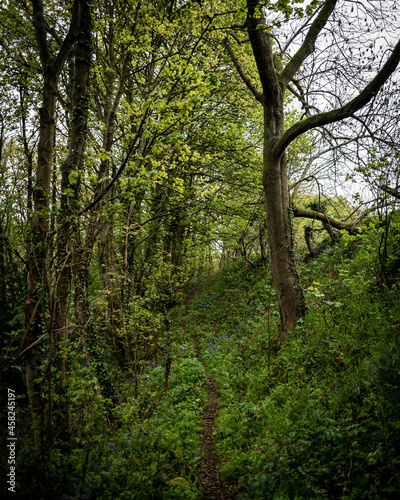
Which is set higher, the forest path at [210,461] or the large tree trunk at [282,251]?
the large tree trunk at [282,251]

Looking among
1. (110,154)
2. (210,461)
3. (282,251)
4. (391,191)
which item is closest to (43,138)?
(110,154)

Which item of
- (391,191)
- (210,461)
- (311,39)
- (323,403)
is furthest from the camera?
(311,39)

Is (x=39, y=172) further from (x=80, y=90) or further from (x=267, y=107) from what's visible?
(x=267, y=107)

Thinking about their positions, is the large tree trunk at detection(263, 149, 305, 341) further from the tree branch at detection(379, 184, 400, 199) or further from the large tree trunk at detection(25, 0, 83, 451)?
the large tree trunk at detection(25, 0, 83, 451)

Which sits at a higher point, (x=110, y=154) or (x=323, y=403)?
(x=110, y=154)

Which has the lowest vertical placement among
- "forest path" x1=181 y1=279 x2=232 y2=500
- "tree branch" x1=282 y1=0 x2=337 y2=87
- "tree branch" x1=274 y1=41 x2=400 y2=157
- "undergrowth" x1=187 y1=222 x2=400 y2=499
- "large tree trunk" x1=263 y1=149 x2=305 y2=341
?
"forest path" x1=181 y1=279 x2=232 y2=500

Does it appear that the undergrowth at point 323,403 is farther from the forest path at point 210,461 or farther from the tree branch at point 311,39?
the tree branch at point 311,39

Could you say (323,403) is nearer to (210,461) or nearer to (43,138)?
(210,461)

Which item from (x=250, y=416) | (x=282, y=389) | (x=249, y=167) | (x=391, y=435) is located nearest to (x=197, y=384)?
(x=250, y=416)

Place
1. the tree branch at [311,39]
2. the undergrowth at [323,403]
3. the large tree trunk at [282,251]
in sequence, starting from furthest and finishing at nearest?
the large tree trunk at [282,251]
the tree branch at [311,39]
the undergrowth at [323,403]

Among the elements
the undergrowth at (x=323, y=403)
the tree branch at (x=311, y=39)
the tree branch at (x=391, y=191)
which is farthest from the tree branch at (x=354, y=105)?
the undergrowth at (x=323, y=403)

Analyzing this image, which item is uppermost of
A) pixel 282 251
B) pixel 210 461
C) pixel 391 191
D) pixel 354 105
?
pixel 354 105

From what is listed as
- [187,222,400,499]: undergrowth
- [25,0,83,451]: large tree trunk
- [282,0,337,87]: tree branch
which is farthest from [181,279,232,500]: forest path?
[282,0,337,87]: tree branch

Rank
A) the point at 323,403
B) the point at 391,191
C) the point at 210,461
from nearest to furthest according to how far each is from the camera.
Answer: the point at 323,403, the point at 391,191, the point at 210,461
